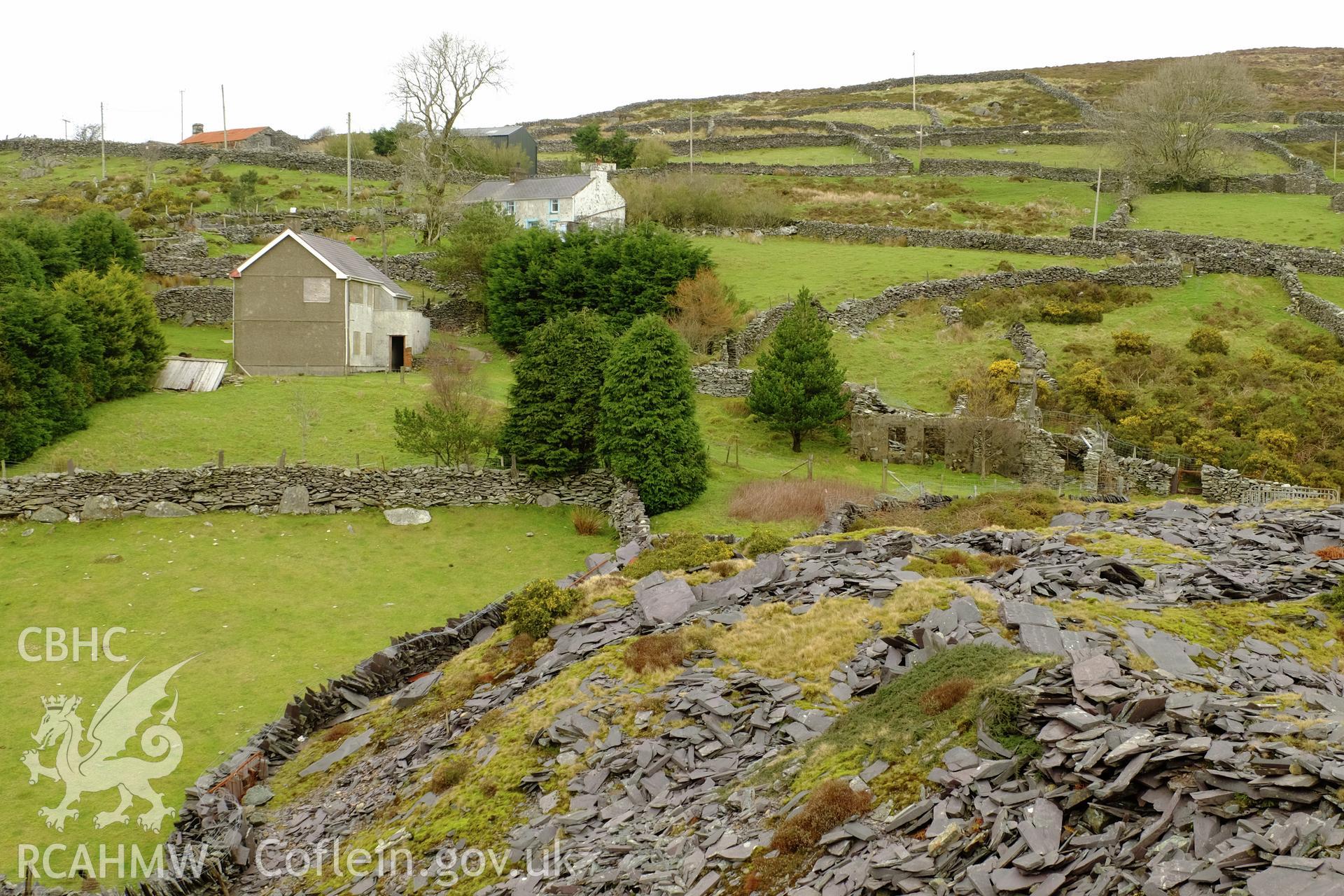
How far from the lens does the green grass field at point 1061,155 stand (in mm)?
76188

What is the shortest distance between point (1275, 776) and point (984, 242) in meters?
55.4

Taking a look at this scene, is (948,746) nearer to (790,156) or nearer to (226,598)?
(226,598)

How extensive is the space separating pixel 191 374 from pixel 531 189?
3394 cm

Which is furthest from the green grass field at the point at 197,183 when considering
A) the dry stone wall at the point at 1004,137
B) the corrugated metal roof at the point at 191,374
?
the dry stone wall at the point at 1004,137

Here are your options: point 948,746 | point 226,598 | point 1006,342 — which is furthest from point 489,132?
point 948,746

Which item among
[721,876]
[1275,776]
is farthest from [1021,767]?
[721,876]

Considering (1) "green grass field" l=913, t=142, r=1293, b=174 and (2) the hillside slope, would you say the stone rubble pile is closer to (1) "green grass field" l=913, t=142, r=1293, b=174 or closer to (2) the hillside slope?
(2) the hillside slope

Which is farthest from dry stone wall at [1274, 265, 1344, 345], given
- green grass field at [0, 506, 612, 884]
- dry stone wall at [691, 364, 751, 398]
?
green grass field at [0, 506, 612, 884]

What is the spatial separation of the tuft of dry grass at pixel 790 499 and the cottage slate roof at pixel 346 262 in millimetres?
23274

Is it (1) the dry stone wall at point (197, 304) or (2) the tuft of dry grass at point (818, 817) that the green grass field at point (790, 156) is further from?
(2) the tuft of dry grass at point (818, 817)

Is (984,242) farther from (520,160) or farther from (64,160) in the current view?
(64,160)

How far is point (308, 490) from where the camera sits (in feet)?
99.7

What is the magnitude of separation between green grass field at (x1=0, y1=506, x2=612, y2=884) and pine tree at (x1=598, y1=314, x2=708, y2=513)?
7.85 feet

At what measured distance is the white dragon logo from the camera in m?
16.0
